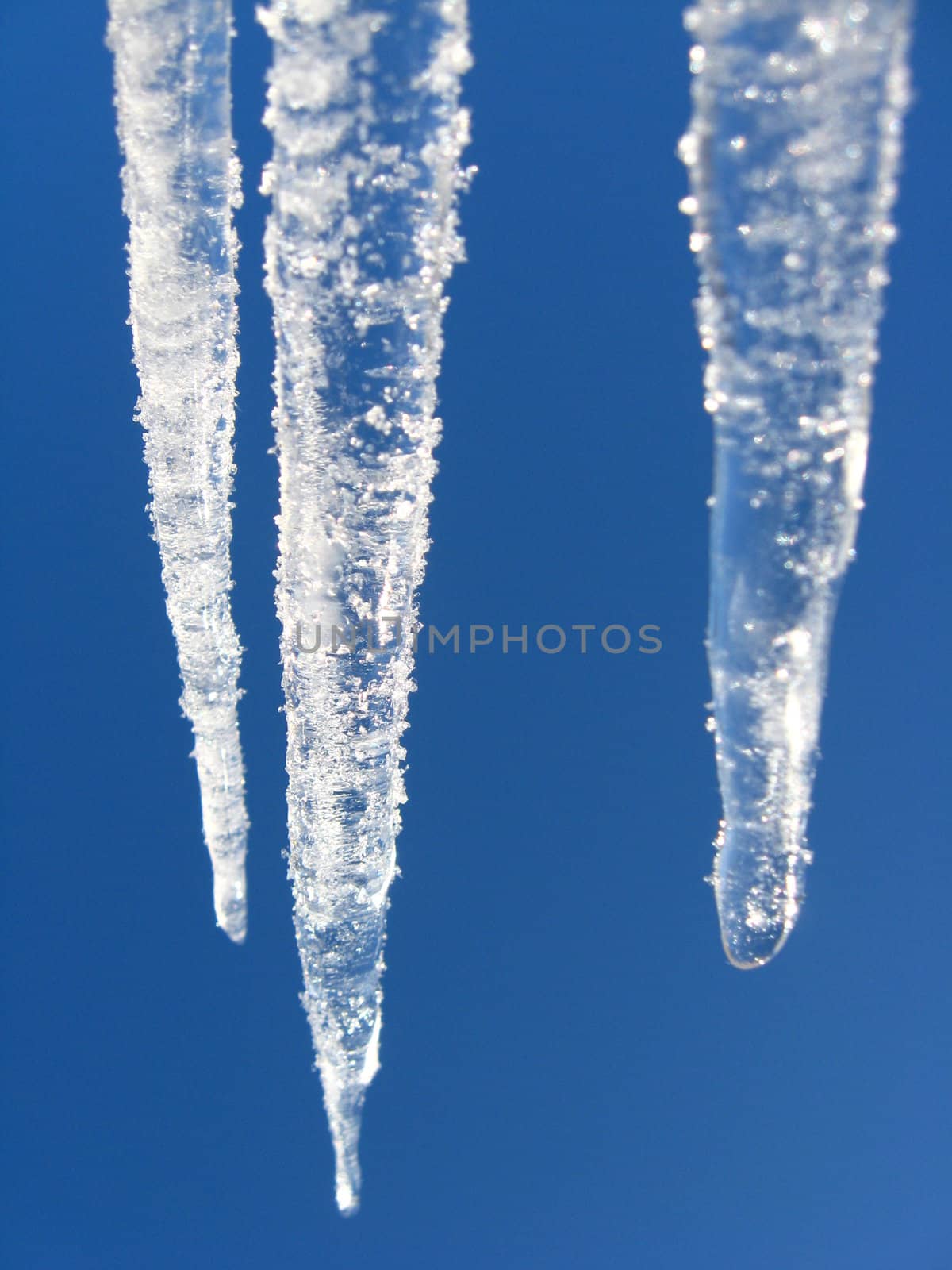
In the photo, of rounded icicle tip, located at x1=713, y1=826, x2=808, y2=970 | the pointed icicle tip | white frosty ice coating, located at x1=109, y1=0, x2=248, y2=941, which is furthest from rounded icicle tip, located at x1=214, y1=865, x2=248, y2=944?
rounded icicle tip, located at x1=713, y1=826, x2=808, y2=970

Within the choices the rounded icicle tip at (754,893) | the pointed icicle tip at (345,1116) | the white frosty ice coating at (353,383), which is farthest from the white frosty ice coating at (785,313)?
the pointed icicle tip at (345,1116)

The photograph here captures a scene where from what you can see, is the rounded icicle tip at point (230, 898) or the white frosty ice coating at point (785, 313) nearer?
the white frosty ice coating at point (785, 313)

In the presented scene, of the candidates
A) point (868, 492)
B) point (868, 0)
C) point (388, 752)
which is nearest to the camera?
point (868, 0)

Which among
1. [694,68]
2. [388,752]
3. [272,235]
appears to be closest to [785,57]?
[694,68]

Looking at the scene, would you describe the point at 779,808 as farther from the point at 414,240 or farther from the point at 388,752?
the point at 414,240

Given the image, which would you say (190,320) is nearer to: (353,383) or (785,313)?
(353,383)

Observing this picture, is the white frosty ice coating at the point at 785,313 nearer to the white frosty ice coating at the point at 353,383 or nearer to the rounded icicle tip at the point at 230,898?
the white frosty ice coating at the point at 353,383
